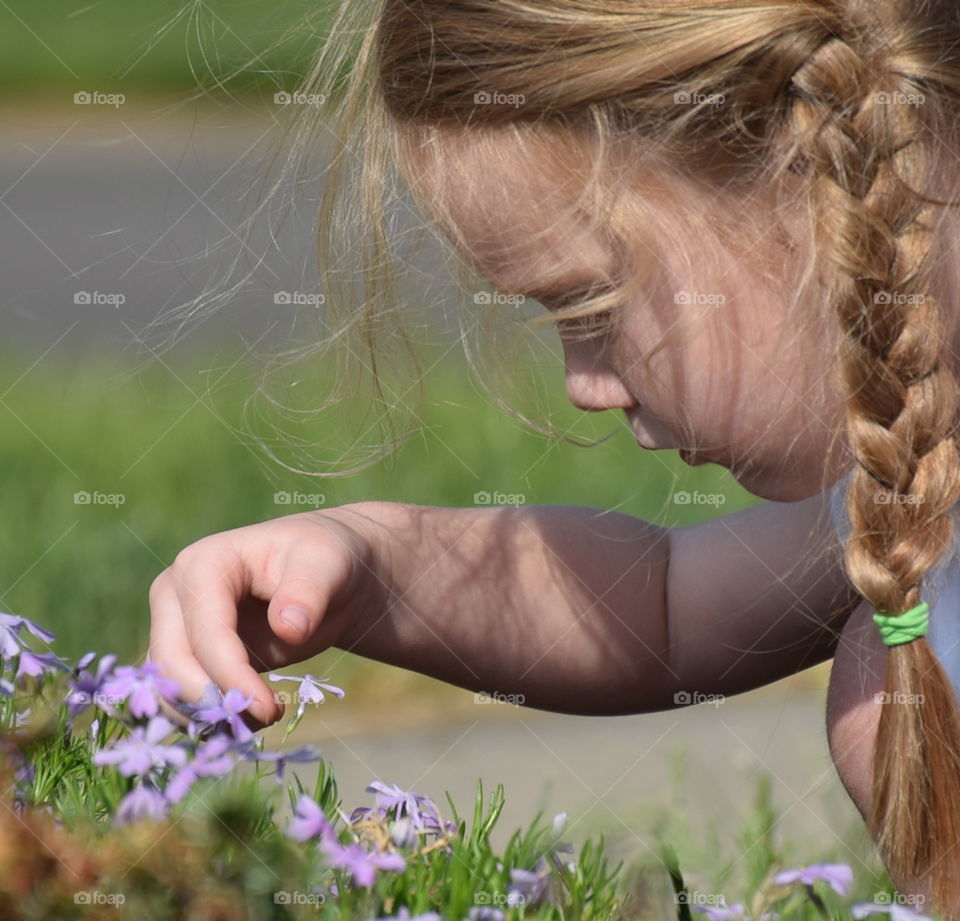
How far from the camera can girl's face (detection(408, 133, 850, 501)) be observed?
1.49 m

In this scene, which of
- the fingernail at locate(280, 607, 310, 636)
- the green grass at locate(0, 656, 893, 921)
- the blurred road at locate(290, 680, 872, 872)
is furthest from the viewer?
the blurred road at locate(290, 680, 872, 872)

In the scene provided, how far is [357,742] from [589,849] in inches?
80.0

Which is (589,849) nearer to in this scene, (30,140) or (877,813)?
(877,813)

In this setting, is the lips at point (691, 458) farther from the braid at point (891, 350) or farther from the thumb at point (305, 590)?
the thumb at point (305, 590)

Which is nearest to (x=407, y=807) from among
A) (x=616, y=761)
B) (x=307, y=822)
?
(x=307, y=822)

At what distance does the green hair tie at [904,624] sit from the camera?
145 centimetres

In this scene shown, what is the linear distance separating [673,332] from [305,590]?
0.49 m

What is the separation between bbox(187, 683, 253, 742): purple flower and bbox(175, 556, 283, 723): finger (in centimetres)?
3

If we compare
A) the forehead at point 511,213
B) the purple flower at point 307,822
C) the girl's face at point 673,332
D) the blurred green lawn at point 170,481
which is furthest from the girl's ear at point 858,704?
the blurred green lawn at point 170,481

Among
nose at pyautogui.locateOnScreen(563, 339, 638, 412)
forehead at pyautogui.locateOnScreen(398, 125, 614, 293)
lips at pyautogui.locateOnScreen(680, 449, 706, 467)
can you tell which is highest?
forehead at pyautogui.locateOnScreen(398, 125, 614, 293)

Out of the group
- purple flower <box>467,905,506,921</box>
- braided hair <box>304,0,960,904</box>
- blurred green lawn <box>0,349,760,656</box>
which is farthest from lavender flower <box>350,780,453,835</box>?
blurred green lawn <box>0,349,760,656</box>

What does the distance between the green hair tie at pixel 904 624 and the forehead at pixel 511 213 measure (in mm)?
476

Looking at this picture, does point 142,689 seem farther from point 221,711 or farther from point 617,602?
point 617,602

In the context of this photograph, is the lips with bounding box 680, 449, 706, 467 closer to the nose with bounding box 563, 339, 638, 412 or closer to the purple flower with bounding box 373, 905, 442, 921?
the nose with bounding box 563, 339, 638, 412
